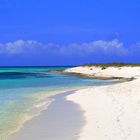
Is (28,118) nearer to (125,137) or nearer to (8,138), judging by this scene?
(8,138)

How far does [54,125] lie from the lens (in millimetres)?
14242

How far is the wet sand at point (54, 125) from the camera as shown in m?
12.2

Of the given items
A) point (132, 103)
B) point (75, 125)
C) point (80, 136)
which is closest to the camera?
point (80, 136)

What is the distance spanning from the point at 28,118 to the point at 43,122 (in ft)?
5.13

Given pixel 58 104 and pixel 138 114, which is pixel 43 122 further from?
pixel 58 104

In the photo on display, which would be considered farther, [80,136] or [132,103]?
[132,103]

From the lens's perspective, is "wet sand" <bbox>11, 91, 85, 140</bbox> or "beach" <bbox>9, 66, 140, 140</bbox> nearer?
"beach" <bbox>9, 66, 140, 140</bbox>

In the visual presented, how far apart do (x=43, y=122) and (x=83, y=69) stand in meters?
68.7

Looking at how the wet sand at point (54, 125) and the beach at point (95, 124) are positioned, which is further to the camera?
the wet sand at point (54, 125)

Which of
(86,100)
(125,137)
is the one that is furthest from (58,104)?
(125,137)

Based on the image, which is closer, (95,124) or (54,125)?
(95,124)

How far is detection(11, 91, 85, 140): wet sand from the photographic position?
40.1 feet

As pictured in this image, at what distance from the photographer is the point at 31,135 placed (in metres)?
12.6

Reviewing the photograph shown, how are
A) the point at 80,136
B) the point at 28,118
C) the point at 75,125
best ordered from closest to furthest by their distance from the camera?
the point at 80,136, the point at 75,125, the point at 28,118
